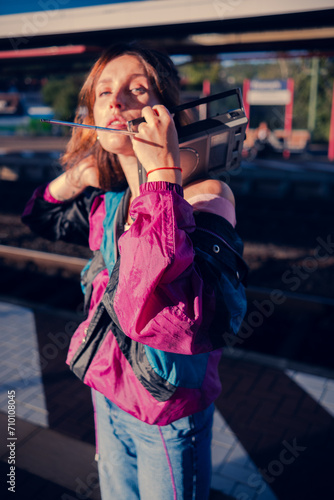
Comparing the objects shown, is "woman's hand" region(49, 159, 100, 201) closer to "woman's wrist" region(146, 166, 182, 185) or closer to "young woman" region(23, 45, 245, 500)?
"young woman" region(23, 45, 245, 500)

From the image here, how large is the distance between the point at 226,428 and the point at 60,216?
2.34 metres

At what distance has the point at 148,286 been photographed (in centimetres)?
120

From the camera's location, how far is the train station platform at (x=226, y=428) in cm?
296

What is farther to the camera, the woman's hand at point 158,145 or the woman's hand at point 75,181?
the woman's hand at point 75,181

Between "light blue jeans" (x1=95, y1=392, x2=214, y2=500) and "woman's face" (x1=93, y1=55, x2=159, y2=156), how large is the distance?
96 cm

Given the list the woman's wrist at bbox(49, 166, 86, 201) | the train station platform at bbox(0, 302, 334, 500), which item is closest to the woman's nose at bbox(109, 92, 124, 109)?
the woman's wrist at bbox(49, 166, 86, 201)

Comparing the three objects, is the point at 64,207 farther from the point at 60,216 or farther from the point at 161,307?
the point at 161,307

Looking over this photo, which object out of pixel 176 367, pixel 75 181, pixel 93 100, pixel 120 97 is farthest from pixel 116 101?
pixel 176 367

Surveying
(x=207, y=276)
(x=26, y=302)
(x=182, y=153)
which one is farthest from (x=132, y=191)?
(x=26, y=302)

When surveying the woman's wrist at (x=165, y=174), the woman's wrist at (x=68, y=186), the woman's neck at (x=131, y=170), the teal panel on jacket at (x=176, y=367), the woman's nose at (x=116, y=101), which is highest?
the woman's nose at (x=116, y=101)

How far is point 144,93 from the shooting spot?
157cm

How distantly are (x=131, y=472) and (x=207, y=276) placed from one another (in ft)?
3.02

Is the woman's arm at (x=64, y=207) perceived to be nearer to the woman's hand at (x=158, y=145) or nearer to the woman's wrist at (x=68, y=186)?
the woman's wrist at (x=68, y=186)

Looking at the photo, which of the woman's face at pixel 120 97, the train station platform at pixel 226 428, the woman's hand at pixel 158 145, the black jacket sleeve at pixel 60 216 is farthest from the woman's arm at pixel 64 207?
the train station platform at pixel 226 428
